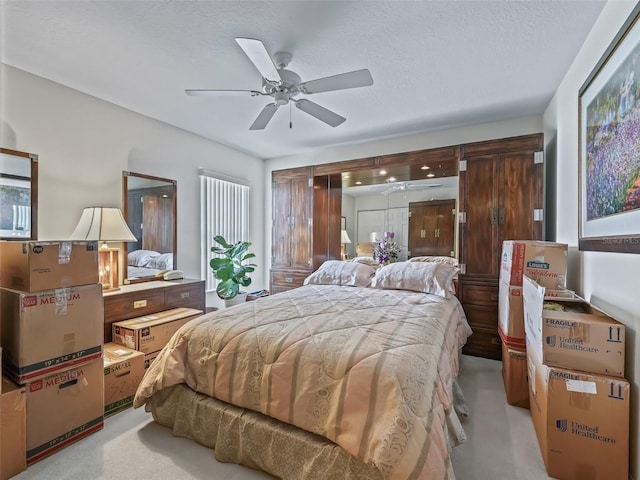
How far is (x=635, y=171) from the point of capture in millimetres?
1429

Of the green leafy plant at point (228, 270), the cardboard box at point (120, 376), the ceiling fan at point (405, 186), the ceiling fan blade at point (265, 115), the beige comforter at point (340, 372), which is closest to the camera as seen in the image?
the beige comforter at point (340, 372)

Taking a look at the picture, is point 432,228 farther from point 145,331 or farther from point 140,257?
point 140,257

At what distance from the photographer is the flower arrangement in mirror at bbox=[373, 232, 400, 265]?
152 inches

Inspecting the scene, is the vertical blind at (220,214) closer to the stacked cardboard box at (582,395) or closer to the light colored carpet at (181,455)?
the light colored carpet at (181,455)

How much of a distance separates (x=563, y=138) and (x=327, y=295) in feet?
8.33

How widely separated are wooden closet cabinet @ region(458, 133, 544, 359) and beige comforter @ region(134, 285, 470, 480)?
115 cm

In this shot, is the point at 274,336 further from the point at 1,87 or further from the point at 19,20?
the point at 1,87

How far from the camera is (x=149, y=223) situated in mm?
3371

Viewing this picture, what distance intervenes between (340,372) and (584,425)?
1.33 metres

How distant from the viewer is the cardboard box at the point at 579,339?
1536mm

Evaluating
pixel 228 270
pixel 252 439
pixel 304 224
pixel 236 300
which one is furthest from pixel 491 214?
pixel 236 300

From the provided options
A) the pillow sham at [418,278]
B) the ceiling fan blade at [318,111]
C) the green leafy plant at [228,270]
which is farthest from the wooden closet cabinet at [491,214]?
the green leafy plant at [228,270]

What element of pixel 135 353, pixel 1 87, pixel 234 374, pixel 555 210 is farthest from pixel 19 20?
pixel 555 210

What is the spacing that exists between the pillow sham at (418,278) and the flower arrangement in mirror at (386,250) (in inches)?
23.7
